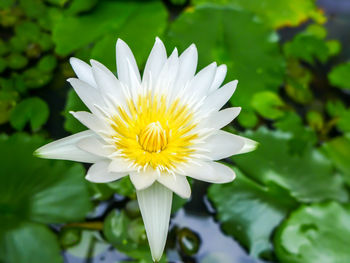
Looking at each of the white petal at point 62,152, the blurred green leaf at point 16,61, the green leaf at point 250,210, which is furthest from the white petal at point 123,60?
the blurred green leaf at point 16,61

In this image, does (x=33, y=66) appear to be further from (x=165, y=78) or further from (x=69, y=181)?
(x=165, y=78)

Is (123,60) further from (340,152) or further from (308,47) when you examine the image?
(308,47)

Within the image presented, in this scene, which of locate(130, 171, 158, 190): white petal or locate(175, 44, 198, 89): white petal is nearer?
locate(130, 171, 158, 190): white petal

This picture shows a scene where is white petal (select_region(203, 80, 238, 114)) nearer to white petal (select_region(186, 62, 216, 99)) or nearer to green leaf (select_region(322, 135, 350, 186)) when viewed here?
white petal (select_region(186, 62, 216, 99))

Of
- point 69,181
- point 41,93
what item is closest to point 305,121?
point 69,181

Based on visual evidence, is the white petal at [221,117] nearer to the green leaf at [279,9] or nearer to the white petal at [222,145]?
the white petal at [222,145]

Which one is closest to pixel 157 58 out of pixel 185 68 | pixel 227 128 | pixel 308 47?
pixel 185 68

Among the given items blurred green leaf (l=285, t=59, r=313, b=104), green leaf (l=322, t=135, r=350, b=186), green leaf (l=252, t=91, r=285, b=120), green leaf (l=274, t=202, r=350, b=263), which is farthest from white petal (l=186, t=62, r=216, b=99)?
blurred green leaf (l=285, t=59, r=313, b=104)
